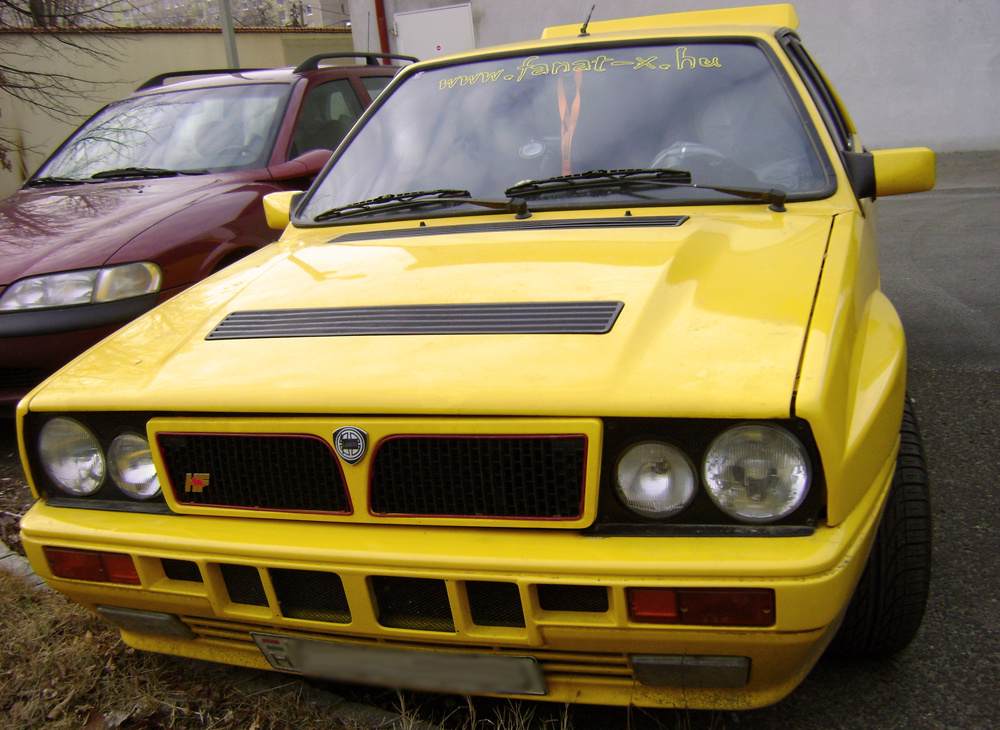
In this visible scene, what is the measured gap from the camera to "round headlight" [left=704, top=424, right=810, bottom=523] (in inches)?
62.5

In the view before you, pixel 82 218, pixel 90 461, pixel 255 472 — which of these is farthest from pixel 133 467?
pixel 82 218

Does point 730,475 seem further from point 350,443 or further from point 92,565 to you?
point 92,565

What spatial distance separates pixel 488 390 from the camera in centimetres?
167

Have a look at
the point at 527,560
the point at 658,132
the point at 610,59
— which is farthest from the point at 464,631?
the point at 610,59

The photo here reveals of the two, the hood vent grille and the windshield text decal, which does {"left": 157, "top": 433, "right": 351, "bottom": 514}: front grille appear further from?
the windshield text decal

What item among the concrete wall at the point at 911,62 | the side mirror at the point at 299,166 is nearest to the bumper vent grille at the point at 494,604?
the side mirror at the point at 299,166

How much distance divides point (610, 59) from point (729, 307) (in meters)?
1.41

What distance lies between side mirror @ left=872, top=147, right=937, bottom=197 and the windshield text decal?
0.61 metres

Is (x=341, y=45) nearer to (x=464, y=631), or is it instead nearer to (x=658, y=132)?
(x=658, y=132)

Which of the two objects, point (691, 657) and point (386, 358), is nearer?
point (691, 657)

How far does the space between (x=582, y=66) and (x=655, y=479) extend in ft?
5.94

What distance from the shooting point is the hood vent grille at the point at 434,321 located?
1863 millimetres

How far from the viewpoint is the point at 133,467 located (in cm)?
200

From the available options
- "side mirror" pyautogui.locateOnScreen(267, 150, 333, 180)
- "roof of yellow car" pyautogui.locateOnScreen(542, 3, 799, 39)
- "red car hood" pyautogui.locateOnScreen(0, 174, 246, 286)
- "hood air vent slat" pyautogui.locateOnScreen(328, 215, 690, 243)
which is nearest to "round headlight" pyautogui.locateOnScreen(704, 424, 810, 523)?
"hood air vent slat" pyautogui.locateOnScreen(328, 215, 690, 243)
